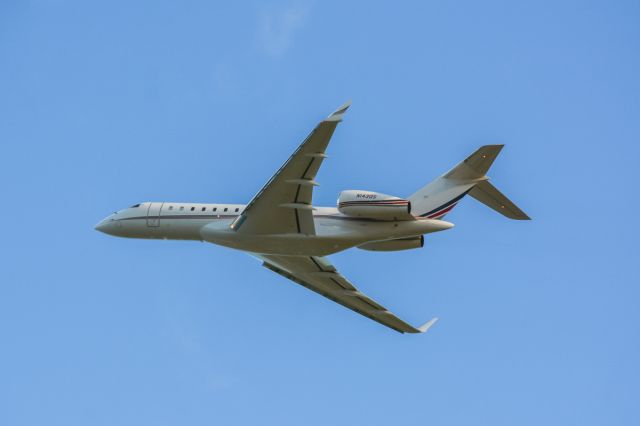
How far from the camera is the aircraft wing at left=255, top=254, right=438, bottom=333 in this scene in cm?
3312

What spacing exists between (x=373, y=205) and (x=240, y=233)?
4.87 metres

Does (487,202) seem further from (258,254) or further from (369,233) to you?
(258,254)

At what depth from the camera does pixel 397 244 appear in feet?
99.8

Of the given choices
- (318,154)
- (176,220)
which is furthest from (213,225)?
(318,154)

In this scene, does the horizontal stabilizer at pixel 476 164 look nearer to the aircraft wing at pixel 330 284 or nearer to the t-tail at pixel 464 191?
the t-tail at pixel 464 191

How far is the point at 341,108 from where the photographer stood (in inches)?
981

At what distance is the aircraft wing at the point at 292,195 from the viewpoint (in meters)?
25.8

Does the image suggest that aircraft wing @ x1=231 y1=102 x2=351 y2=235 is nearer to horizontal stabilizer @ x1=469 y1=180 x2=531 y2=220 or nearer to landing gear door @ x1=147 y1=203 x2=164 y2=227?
landing gear door @ x1=147 y1=203 x2=164 y2=227

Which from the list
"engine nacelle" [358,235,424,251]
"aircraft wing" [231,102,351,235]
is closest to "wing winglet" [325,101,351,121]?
"aircraft wing" [231,102,351,235]

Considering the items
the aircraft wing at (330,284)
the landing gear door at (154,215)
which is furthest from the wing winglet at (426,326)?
the landing gear door at (154,215)

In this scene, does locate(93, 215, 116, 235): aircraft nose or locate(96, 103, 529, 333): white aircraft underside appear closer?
locate(96, 103, 529, 333): white aircraft underside

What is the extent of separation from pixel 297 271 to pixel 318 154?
8921 mm

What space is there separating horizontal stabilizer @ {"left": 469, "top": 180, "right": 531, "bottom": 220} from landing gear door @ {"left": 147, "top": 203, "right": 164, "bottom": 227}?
11829 millimetres

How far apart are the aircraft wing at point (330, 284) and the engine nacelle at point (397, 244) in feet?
8.84
